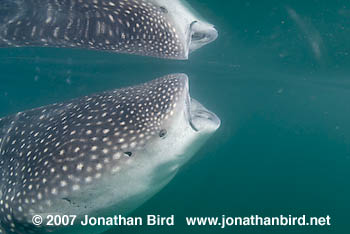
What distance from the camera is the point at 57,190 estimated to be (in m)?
2.93

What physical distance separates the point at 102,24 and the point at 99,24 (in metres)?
0.06

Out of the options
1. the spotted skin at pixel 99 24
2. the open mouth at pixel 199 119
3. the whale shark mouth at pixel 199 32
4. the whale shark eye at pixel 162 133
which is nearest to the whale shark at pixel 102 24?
the spotted skin at pixel 99 24

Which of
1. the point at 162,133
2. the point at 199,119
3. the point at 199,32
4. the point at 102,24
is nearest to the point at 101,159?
the point at 162,133

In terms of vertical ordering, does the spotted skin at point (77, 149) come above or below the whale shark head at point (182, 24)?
below

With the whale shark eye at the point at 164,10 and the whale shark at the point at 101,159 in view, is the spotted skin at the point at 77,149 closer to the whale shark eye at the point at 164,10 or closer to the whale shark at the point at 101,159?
the whale shark at the point at 101,159

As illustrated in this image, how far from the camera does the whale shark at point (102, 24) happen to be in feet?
13.5

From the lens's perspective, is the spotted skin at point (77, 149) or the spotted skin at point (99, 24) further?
the spotted skin at point (99, 24)

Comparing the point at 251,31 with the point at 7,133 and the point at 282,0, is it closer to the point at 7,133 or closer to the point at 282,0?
the point at 282,0

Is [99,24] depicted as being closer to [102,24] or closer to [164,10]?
[102,24]

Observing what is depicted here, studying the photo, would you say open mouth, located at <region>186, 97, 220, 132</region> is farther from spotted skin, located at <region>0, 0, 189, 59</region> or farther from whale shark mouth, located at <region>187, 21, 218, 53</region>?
whale shark mouth, located at <region>187, 21, 218, 53</region>

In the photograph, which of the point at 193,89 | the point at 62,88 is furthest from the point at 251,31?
the point at 62,88

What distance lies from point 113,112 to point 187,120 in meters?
0.96

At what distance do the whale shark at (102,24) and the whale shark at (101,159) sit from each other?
3.98 feet

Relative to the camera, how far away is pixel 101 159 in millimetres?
2920
